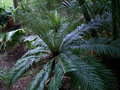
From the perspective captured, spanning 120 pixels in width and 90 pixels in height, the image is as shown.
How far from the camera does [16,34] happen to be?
5039mm

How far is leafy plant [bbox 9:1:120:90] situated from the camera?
6.73 feet

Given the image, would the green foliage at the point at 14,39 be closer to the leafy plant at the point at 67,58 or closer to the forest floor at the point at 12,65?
the forest floor at the point at 12,65

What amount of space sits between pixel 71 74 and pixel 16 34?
10.6 ft

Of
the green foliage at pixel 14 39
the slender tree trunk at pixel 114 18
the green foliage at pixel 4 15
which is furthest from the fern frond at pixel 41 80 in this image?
the green foliage at pixel 4 15

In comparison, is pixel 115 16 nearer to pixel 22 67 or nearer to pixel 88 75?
pixel 88 75

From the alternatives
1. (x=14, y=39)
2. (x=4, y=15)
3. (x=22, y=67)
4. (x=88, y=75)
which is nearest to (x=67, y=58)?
(x=88, y=75)

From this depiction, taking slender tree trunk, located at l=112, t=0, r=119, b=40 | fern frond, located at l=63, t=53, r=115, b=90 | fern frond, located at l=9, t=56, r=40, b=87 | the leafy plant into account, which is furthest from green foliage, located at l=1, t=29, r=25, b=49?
slender tree trunk, located at l=112, t=0, r=119, b=40

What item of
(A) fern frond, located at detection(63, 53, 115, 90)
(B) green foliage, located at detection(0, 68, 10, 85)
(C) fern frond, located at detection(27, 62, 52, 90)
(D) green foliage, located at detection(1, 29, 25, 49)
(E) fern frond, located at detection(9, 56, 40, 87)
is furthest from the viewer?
(D) green foliage, located at detection(1, 29, 25, 49)

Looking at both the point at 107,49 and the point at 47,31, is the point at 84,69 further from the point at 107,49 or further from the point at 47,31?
the point at 47,31

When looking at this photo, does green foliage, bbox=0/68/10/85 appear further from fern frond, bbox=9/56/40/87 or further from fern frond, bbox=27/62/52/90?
fern frond, bbox=27/62/52/90

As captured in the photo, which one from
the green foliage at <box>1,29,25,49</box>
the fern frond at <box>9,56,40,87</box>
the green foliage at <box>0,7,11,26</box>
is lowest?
the fern frond at <box>9,56,40,87</box>

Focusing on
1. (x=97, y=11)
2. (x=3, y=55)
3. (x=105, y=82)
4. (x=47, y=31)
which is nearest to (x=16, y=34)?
(x=3, y=55)

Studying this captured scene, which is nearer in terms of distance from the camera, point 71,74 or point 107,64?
point 71,74

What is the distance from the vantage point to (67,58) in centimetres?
234
